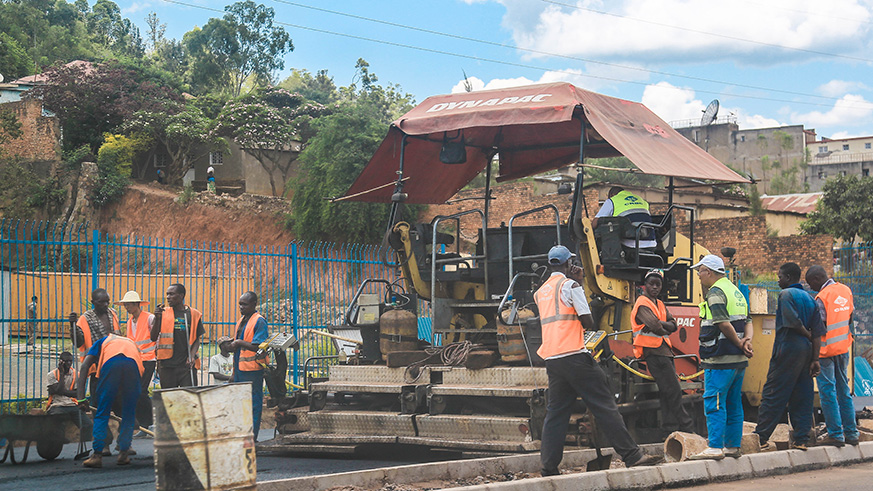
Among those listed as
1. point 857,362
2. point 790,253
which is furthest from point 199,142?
point 857,362

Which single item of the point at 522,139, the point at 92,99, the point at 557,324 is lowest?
the point at 557,324

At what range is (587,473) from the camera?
21.3ft

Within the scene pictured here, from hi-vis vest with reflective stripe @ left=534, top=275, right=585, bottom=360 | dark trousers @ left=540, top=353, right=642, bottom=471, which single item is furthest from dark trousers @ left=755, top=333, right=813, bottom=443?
hi-vis vest with reflective stripe @ left=534, top=275, right=585, bottom=360

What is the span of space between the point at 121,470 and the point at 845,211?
105ft

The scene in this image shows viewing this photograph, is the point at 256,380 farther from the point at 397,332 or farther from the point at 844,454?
the point at 844,454

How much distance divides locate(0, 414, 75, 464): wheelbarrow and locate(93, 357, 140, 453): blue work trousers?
681 mm

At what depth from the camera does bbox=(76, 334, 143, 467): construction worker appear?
28.5 feet

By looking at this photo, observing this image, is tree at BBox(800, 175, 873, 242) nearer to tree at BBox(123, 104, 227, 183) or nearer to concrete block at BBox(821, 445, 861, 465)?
tree at BBox(123, 104, 227, 183)

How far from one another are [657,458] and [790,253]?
85.4 ft

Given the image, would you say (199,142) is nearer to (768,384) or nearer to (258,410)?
(258,410)

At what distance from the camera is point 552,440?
679 centimetres

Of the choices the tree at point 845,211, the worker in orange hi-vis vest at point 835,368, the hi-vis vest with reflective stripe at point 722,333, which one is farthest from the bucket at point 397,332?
the tree at point 845,211

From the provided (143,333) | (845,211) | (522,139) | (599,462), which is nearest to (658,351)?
(599,462)

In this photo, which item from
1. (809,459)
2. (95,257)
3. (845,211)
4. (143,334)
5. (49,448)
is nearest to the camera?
(809,459)
